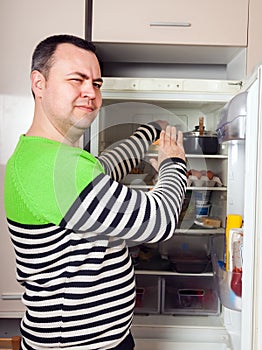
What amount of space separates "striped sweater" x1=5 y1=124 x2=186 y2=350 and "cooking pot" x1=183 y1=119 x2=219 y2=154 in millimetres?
484

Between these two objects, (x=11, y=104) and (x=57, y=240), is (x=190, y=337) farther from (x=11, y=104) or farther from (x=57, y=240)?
(x=11, y=104)

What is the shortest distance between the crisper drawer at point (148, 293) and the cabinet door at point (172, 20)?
811mm

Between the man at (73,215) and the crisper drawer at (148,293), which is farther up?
the man at (73,215)

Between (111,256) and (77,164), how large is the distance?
8.8 inches

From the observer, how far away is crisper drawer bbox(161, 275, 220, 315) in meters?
1.59

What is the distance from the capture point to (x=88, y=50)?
98 cm

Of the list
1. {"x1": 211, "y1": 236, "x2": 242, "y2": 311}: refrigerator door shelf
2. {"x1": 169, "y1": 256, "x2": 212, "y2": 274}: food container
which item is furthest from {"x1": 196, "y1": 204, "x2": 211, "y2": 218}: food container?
{"x1": 211, "y1": 236, "x2": 242, "y2": 311}: refrigerator door shelf

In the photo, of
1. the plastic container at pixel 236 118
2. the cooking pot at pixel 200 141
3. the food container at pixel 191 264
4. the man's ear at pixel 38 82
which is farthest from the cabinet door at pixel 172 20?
the food container at pixel 191 264

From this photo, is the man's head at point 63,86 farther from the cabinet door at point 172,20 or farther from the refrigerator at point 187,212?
the cabinet door at point 172,20

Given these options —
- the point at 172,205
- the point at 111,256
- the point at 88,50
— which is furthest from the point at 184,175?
the point at 88,50

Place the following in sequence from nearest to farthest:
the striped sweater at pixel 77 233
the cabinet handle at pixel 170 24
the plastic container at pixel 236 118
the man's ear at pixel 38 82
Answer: the striped sweater at pixel 77 233 < the man's ear at pixel 38 82 < the plastic container at pixel 236 118 < the cabinet handle at pixel 170 24

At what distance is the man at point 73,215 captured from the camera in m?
0.86

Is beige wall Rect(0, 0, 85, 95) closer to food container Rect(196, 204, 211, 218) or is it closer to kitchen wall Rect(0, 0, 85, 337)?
kitchen wall Rect(0, 0, 85, 337)

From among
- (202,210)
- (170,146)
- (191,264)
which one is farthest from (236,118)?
(191,264)
